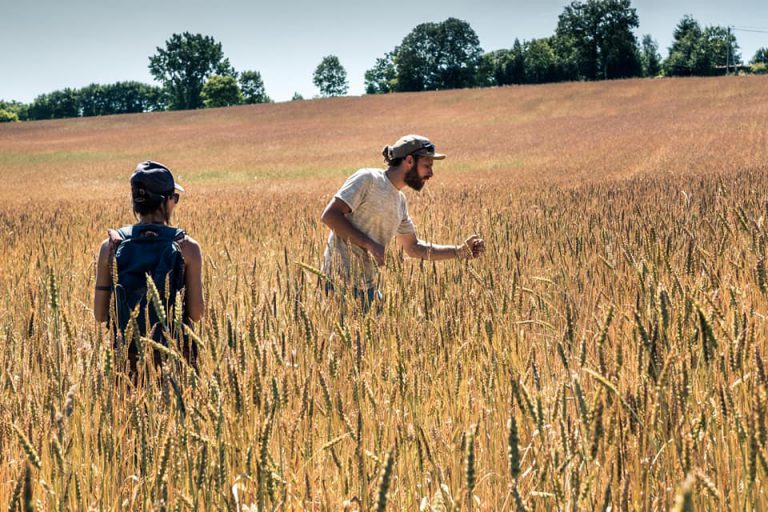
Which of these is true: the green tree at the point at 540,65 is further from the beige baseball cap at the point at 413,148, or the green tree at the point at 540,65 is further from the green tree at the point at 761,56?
the beige baseball cap at the point at 413,148

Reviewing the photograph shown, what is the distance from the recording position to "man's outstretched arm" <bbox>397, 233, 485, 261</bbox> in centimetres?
362

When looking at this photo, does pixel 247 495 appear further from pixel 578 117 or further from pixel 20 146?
pixel 20 146

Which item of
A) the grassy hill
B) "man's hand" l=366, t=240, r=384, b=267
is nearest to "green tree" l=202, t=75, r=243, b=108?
the grassy hill

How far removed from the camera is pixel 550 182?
1331 cm

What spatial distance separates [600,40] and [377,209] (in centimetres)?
8874

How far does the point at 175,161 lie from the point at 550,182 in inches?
902

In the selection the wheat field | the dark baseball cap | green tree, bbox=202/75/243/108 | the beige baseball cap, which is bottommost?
the wheat field

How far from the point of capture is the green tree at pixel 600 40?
3233 inches

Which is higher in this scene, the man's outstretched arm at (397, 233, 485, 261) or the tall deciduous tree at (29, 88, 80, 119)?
the tall deciduous tree at (29, 88, 80, 119)

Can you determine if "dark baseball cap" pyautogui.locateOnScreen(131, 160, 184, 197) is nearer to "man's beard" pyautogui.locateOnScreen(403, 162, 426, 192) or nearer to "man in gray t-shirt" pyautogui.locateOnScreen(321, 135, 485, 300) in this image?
"man in gray t-shirt" pyautogui.locateOnScreen(321, 135, 485, 300)

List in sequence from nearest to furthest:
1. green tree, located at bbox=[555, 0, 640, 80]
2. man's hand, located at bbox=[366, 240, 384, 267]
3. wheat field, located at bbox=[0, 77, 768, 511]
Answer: wheat field, located at bbox=[0, 77, 768, 511]
man's hand, located at bbox=[366, 240, 384, 267]
green tree, located at bbox=[555, 0, 640, 80]

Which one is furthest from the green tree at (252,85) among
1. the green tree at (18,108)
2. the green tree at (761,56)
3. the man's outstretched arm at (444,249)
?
the man's outstretched arm at (444,249)

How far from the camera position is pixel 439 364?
2.61 meters

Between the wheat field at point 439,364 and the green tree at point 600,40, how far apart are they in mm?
67850
